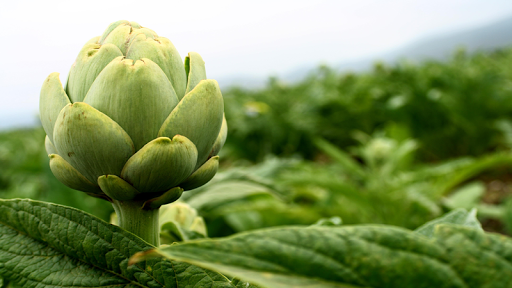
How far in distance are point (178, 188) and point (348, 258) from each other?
111 millimetres

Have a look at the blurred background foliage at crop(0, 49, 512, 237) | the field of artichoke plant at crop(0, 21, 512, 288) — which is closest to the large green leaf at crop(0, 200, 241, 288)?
the field of artichoke plant at crop(0, 21, 512, 288)

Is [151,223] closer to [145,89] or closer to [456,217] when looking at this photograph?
[145,89]

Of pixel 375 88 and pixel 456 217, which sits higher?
pixel 456 217

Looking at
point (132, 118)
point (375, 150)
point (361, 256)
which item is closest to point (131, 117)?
point (132, 118)

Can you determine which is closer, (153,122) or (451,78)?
(153,122)

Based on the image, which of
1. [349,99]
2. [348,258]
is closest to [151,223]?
[348,258]

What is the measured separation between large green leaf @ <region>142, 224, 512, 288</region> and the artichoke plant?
0.27 ft

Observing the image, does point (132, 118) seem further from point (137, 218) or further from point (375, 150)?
point (375, 150)

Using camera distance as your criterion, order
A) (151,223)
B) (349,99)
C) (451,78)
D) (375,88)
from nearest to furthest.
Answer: (151,223), (451,78), (349,99), (375,88)

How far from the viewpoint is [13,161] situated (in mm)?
1901

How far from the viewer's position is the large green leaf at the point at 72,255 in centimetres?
22

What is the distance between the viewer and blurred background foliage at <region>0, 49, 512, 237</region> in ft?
3.45

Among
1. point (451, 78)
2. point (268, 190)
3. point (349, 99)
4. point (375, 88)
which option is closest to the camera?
point (268, 190)

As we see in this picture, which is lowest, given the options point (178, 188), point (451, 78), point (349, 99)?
point (349, 99)
